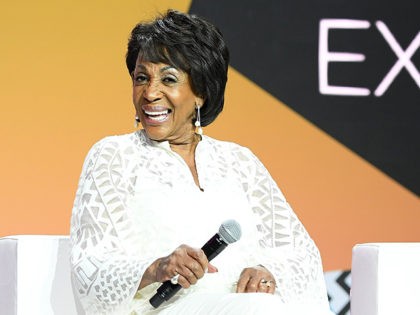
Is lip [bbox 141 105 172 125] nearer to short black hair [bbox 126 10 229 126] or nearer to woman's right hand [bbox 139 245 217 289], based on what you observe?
short black hair [bbox 126 10 229 126]

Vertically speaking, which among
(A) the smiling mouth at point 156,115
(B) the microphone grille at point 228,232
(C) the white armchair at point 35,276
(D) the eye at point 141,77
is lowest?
(C) the white armchair at point 35,276

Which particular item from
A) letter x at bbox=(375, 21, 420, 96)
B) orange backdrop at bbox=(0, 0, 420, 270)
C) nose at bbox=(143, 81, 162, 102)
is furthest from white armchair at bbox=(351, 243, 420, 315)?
letter x at bbox=(375, 21, 420, 96)

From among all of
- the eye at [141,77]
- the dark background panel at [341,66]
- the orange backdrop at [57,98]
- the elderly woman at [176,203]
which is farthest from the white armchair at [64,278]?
the dark background panel at [341,66]

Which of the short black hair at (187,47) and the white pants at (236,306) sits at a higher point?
the short black hair at (187,47)

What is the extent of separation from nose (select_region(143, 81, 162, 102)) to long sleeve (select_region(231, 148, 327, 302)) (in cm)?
30

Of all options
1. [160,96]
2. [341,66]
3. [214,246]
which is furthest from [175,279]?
[341,66]

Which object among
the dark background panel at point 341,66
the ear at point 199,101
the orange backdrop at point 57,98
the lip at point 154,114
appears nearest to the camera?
the lip at point 154,114

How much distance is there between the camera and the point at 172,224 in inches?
92.0

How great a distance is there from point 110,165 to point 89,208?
0.14 metres

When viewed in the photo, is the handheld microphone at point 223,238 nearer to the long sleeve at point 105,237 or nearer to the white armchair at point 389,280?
the long sleeve at point 105,237

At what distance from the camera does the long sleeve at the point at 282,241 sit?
7.90ft

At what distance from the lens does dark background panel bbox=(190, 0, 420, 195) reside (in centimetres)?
368

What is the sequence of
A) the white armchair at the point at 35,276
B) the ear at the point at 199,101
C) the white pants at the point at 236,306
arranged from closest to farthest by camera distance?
the white pants at the point at 236,306, the white armchair at the point at 35,276, the ear at the point at 199,101

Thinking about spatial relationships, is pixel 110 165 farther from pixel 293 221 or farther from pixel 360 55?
pixel 360 55
